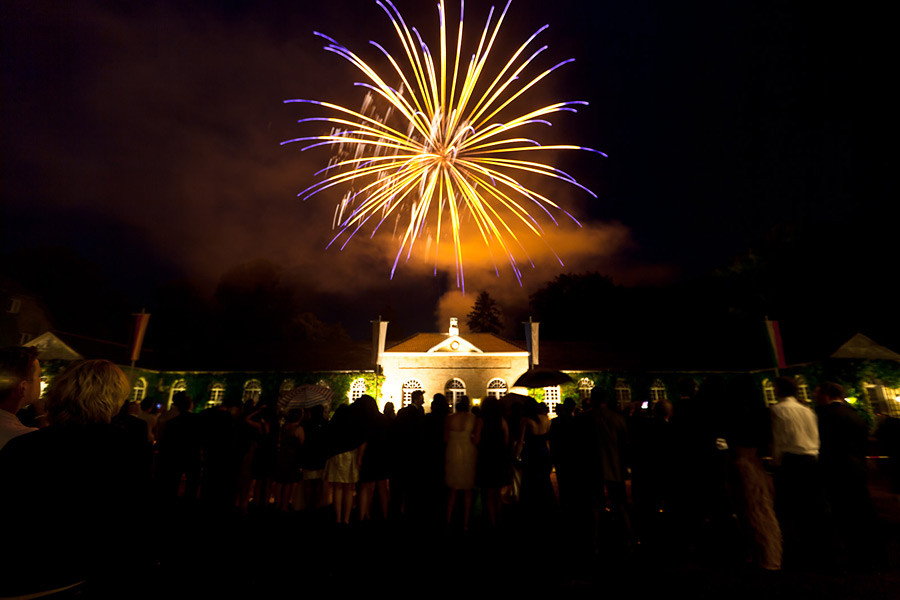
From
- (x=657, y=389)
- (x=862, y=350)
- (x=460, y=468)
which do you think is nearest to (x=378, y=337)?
(x=657, y=389)

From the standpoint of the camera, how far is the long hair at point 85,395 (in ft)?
6.71

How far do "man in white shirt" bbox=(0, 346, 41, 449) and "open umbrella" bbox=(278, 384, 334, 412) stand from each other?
14.8 ft

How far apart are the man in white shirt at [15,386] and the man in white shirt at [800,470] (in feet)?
22.5

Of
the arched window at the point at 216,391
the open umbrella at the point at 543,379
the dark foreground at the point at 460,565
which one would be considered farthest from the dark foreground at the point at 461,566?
the arched window at the point at 216,391

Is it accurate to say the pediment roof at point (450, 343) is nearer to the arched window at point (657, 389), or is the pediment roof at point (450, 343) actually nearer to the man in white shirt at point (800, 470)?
the arched window at point (657, 389)

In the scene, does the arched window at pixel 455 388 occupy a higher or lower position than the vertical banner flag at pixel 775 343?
lower

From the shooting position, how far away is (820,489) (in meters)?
4.88

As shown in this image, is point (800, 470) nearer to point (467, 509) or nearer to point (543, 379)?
point (467, 509)

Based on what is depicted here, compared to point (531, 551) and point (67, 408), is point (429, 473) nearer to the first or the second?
point (531, 551)

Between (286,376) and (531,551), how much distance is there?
917 inches

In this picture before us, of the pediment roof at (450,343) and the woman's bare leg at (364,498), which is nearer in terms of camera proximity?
the woman's bare leg at (364,498)

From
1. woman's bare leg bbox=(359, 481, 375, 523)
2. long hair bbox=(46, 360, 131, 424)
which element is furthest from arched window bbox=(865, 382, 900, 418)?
long hair bbox=(46, 360, 131, 424)

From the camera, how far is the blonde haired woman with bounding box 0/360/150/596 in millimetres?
1795

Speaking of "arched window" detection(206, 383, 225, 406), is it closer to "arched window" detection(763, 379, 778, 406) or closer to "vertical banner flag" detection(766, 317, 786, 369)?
"vertical banner flag" detection(766, 317, 786, 369)
